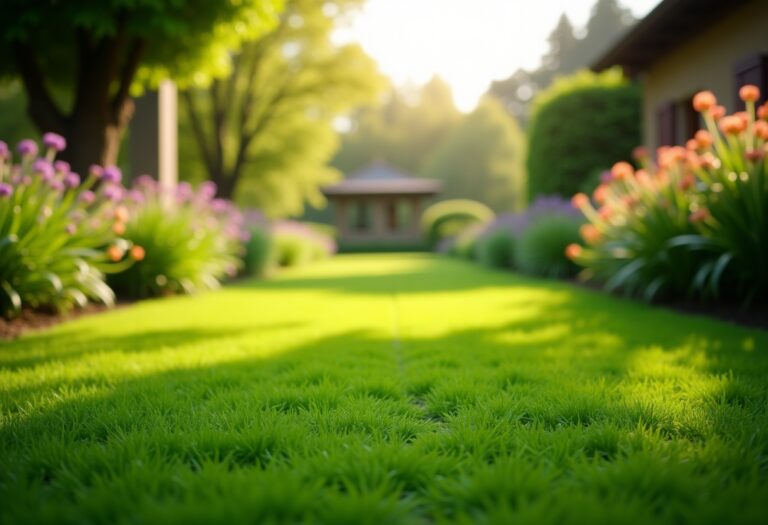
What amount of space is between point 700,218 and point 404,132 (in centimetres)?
5135

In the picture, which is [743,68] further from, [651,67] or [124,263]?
[124,263]

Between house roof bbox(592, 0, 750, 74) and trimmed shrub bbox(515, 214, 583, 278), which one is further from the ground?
house roof bbox(592, 0, 750, 74)

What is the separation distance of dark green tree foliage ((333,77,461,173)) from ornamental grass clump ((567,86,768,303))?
149 feet

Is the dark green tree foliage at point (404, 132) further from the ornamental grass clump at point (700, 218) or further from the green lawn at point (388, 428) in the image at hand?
the green lawn at point (388, 428)

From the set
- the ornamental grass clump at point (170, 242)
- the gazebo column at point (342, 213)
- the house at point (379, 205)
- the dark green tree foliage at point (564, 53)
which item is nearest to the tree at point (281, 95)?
the house at point (379, 205)

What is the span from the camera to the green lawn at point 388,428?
57.8 inches

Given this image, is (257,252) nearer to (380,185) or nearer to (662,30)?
(662,30)

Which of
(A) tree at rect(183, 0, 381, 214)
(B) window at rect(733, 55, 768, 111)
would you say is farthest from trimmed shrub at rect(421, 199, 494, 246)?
(B) window at rect(733, 55, 768, 111)

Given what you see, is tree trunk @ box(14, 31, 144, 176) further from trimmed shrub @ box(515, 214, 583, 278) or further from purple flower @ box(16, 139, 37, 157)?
trimmed shrub @ box(515, 214, 583, 278)

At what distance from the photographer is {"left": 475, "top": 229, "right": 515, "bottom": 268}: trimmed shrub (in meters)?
12.5

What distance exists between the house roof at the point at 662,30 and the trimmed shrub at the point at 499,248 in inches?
162

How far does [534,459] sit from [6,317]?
4787 millimetres

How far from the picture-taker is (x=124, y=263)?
6.37m

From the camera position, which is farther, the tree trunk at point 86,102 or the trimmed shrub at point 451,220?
the trimmed shrub at point 451,220
